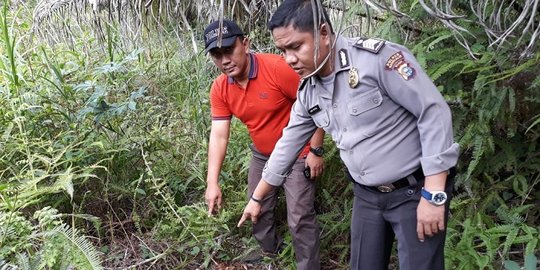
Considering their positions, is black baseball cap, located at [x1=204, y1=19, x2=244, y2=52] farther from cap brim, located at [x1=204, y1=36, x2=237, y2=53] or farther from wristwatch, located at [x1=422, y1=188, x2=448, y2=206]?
wristwatch, located at [x1=422, y1=188, x2=448, y2=206]

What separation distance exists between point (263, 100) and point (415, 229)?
146 centimetres

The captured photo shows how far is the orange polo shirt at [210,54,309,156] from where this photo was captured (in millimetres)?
3424

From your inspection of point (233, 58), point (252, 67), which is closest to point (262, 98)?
point (252, 67)

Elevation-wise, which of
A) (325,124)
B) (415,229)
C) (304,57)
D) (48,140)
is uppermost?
(304,57)

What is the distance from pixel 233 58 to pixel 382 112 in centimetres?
138

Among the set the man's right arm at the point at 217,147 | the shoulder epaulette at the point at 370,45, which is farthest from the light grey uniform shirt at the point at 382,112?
the man's right arm at the point at 217,147

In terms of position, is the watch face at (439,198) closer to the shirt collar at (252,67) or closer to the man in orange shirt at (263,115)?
the man in orange shirt at (263,115)

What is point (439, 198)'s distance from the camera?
2123 millimetres

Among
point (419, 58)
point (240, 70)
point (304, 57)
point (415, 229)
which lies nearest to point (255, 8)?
point (240, 70)

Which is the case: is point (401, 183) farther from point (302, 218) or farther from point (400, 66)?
point (302, 218)

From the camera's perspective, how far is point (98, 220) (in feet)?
13.1

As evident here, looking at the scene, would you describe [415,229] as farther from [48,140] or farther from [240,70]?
[48,140]

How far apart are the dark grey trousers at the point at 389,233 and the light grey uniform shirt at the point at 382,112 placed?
10 centimetres

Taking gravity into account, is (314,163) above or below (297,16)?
below
